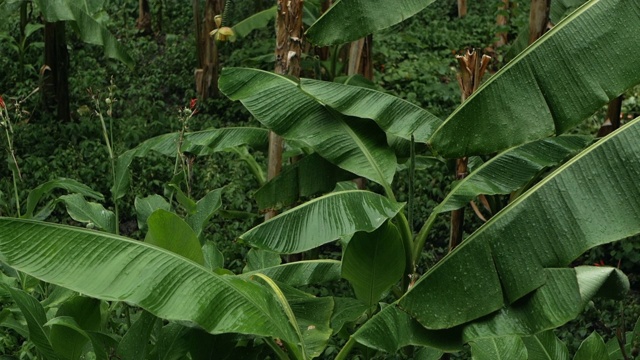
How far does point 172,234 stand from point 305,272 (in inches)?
42.6

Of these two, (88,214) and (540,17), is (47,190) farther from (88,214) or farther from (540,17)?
(540,17)

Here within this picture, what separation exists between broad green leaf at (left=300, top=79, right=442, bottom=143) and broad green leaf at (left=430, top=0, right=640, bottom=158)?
77 cm

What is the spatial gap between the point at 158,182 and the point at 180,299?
4068 millimetres

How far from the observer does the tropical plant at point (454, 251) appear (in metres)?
2.74

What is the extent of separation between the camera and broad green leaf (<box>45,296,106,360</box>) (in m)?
3.22

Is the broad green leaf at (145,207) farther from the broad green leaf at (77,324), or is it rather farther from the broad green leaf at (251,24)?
the broad green leaf at (251,24)

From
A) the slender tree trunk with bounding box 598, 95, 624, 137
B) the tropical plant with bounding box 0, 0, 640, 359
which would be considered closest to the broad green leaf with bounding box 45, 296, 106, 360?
the tropical plant with bounding box 0, 0, 640, 359

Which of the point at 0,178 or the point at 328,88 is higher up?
the point at 328,88

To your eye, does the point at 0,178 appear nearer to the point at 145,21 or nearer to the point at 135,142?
the point at 135,142

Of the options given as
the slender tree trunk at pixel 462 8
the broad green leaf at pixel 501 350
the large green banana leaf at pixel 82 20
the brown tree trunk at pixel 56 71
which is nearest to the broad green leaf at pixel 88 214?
the broad green leaf at pixel 501 350

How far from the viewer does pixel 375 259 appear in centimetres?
334

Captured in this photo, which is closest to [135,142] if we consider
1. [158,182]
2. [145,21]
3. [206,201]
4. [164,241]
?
[158,182]

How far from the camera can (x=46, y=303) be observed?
12.1ft

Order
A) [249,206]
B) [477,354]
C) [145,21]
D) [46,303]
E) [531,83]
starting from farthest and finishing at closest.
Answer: [145,21], [249,206], [46,303], [477,354], [531,83]
